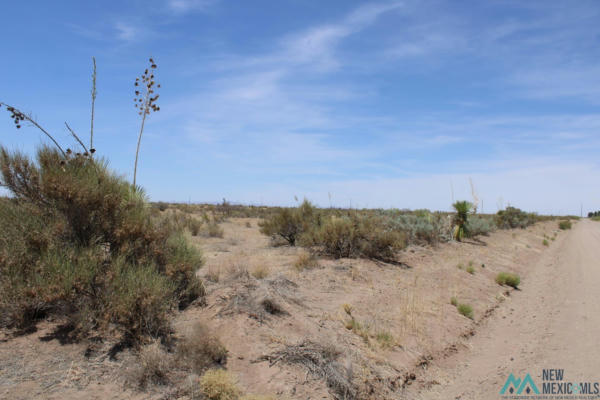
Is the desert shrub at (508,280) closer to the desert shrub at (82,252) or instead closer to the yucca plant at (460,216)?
the yucca plant at (460,216)

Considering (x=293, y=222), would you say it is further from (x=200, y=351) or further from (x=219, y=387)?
(x=219, y=387)

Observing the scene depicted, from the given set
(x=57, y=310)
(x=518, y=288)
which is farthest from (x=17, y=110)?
(x=518, y=288)

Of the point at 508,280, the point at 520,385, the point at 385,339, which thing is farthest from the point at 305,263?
the point at 508,280

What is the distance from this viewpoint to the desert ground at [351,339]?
189 inches

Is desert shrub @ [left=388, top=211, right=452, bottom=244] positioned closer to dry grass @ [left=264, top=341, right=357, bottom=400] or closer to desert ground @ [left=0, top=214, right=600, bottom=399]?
desert ground @ [left=0, top=214, right=600, bottom=399]

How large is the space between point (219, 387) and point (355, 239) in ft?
32.9

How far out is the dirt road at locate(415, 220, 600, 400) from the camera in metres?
6.30

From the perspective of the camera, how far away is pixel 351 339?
22.8ft

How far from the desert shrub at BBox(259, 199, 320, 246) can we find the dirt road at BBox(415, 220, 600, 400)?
7732 millimetres

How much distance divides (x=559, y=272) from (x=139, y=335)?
16.9 m

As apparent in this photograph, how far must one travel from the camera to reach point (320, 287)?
9.92 metres

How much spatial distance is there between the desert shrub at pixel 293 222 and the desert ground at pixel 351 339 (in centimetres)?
338

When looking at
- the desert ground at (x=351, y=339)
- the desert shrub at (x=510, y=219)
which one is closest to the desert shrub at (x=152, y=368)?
the desert ground at (x=351, y=339)

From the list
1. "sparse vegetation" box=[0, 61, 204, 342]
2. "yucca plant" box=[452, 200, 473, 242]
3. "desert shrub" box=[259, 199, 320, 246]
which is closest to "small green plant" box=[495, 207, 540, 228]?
"yucca plant" box=[452, 200, 473, 242]
